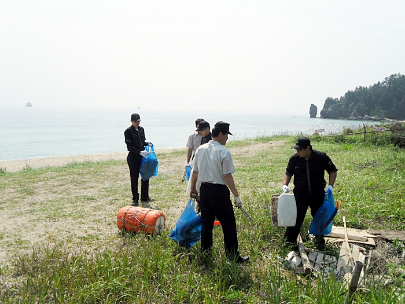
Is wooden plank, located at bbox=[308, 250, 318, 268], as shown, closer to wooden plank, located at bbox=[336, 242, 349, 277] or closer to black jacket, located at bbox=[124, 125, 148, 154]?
wooden plank, located at bbox=[336, 242, 349, 277]

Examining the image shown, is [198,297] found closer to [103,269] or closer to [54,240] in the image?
[103,269]

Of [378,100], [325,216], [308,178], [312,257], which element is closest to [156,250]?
[312,257]

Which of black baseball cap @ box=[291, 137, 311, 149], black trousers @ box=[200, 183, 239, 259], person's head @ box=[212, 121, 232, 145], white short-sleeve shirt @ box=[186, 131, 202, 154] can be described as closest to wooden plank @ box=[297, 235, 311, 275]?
black trousers @ box=[200, 183, 239, 259]

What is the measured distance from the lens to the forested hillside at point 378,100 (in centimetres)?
8356

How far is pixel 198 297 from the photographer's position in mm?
3482

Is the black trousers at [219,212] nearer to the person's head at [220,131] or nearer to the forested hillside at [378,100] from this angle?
the person's head at [220,131]

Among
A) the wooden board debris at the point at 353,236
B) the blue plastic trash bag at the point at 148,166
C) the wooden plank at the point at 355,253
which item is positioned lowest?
the wooden board debris at the point at 353,236

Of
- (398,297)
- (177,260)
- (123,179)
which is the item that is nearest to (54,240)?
(177,260)

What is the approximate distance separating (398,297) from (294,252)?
58.1 inches

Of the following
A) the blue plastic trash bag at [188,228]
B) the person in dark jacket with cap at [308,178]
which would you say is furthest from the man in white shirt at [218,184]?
the person in dark jacket with cap at [308,178]

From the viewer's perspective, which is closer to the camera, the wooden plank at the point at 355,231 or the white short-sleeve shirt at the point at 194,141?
the wooden plank at the point at 355,231

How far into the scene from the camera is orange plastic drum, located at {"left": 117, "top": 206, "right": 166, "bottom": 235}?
5.21m

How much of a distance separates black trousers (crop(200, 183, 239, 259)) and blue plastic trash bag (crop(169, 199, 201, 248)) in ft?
1.04

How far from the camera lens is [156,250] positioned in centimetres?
429
